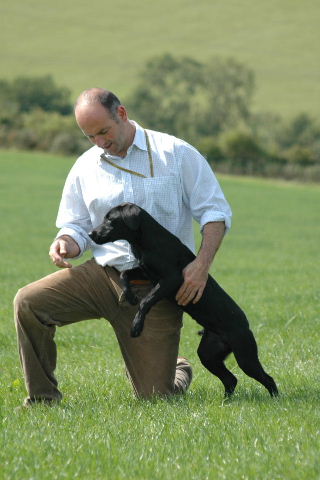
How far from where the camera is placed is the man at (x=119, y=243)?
652 cm

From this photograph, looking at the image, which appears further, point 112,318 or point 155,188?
point 112,318

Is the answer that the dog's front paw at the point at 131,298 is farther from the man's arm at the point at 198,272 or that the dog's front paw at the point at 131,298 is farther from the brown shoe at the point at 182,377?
the brown shoe at the point at 182,377

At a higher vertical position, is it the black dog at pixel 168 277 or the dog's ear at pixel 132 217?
the dog's ear at pixel 132 217

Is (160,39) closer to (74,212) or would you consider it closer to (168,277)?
(74,212)

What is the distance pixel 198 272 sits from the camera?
633cm

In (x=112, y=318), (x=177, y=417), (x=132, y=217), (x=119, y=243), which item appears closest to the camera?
(x=177, y=417)

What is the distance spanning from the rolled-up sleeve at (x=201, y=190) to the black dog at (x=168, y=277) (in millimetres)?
325

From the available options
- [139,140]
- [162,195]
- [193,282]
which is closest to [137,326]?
[193,282]

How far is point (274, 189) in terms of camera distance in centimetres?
6181

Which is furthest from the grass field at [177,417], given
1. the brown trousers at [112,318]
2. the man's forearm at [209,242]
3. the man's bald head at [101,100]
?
the man's bald head at [101,100]

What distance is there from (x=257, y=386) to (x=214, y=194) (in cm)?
167

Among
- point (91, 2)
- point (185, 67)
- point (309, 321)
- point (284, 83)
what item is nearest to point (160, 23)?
point (91, 2)

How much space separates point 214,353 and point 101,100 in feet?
6.56

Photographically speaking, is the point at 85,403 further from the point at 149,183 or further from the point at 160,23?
the point at 160,23
